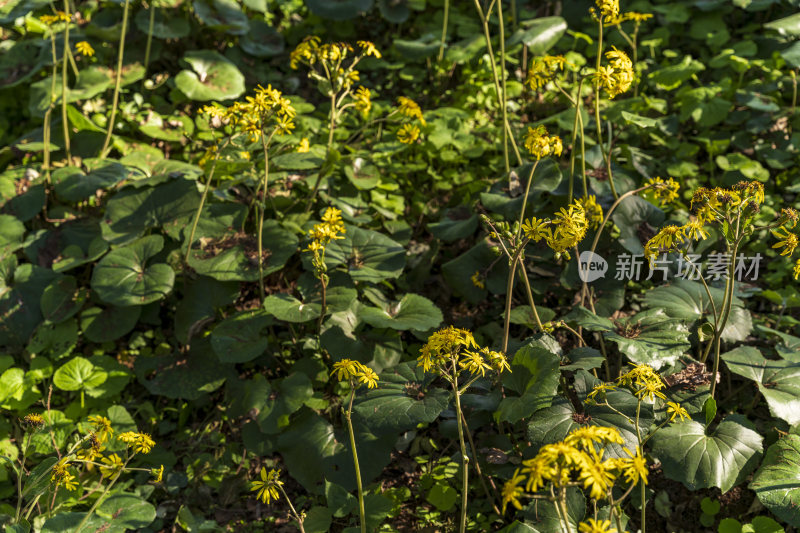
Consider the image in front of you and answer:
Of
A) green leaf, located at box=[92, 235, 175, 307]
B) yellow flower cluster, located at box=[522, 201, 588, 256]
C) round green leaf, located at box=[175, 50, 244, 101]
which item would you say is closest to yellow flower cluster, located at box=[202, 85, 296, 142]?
green leaf, located at box=[92, 235, 175, 307]

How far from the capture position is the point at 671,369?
2.62 metres

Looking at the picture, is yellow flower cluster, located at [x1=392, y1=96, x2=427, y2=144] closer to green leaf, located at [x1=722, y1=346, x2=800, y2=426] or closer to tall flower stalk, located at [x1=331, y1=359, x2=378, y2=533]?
tall flower stalk, located at [x1=331, y1=359, x2=378, y2=533]

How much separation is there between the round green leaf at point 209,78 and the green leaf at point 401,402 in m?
2.78

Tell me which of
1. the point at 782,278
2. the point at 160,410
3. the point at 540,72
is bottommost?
the point at 160,410

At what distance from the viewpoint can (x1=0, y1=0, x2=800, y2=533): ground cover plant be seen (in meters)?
2.37

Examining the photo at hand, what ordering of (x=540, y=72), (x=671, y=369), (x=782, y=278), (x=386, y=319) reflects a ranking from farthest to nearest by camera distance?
1. (x=782, y=278)
2. (x=540, y=72)
3. (x=386, y=319)
4. (x=671, y=369)

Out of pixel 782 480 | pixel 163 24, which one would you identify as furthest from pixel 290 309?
pixel 163 24

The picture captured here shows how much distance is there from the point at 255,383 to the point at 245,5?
379 cm

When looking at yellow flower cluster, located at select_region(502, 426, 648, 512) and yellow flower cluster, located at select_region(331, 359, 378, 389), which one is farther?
yellow flower cluster, located at select_region(331, 359, 378, 389)

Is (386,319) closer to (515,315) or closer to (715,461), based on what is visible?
(515,315)

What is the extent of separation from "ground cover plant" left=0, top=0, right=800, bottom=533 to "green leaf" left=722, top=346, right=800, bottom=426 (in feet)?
0.04

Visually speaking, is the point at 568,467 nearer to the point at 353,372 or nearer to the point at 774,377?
the point at 353,372

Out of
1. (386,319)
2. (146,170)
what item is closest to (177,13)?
(146,170)

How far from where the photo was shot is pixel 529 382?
241 cm
